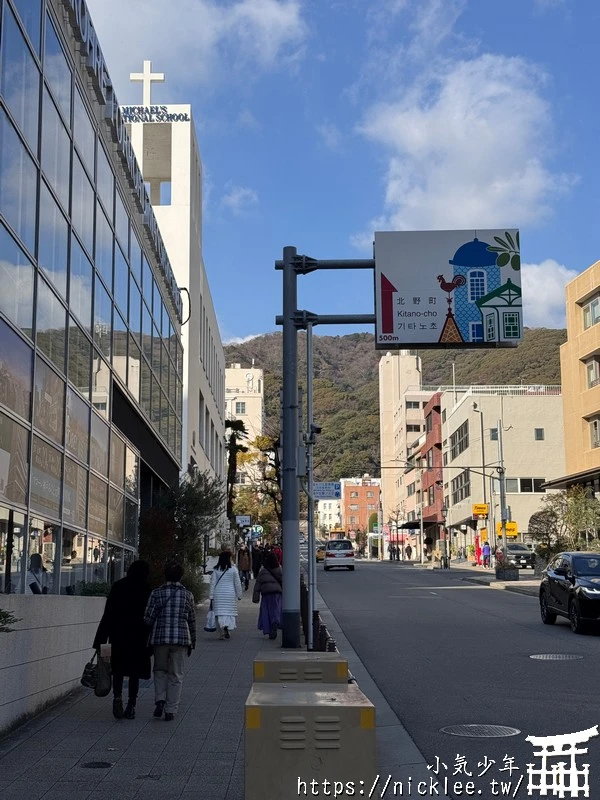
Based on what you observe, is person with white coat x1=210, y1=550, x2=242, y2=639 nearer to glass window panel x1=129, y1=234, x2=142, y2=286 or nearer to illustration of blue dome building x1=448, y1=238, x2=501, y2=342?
illustration of blue dome building x1=448, y1=238, x2=501, y2=342

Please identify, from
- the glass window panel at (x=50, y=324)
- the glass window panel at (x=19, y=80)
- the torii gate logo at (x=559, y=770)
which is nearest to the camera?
the torii gate logo at (x=559, y=770)

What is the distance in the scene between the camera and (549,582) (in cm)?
2219

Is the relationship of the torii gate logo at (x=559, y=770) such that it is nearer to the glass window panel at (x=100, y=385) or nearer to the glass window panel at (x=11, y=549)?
the glass window panel at (x=11, y=549)

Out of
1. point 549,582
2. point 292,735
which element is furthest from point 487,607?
point 292,735

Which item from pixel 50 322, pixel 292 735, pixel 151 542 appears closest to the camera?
pixel 292 735

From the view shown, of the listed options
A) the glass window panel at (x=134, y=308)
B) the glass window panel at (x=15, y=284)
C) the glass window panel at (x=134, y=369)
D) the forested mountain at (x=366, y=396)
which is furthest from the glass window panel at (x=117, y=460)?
the forested mountain at (x=366, y=396)

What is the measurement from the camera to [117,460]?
2014 cm

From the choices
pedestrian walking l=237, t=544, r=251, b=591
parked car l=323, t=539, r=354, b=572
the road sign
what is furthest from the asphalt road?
parked car l=323, t=539, r=354, b=572

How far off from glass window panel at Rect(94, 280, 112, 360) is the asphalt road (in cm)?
723

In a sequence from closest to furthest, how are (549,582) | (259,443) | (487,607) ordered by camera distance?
(549,582)
(487,607)
(259,443)

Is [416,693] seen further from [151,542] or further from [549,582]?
[151,542]

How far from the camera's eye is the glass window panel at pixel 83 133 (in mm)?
15789

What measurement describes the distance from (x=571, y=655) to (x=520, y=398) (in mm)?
58435

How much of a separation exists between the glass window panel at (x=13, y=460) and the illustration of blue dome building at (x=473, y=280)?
679 cm
